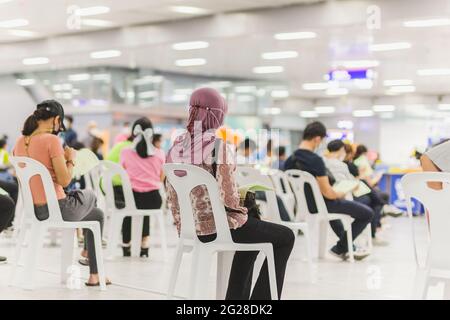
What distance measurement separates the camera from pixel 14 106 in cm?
2103

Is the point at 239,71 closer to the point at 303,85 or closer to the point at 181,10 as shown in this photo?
the point at 303,85

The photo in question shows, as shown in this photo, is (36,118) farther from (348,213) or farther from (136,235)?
(348,213)

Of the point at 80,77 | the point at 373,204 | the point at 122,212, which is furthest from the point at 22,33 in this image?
the point at 122,212

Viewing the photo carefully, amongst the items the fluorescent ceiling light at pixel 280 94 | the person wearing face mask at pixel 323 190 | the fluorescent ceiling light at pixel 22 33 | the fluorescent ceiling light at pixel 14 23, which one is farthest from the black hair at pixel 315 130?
the fluorescent ceiling light at pixel 280 94

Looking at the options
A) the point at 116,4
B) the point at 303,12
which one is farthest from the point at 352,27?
the point at 116,4

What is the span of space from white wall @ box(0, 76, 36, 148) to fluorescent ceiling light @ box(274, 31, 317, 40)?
9.10 meters

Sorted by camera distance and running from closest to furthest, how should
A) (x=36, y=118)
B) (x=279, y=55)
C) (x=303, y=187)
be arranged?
1. (x=36, y=118)
2. (x=303, y=187)
3. (x=279, y=55)

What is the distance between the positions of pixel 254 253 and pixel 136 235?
3.38m

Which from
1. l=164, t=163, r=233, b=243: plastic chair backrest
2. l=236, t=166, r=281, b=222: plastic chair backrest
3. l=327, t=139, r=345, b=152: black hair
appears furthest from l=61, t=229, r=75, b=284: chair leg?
l=327, t=139, r=345, b=152: black hair

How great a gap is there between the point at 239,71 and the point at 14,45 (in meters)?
5.37

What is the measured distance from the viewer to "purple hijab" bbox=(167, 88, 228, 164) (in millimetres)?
3826

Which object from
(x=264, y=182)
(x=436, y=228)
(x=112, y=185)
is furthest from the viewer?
(x=112, y=185)

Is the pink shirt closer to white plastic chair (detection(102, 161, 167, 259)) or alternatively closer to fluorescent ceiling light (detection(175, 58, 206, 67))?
white plastic chair (detection(102, 161, 167, 259))

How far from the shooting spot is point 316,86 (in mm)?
22297
